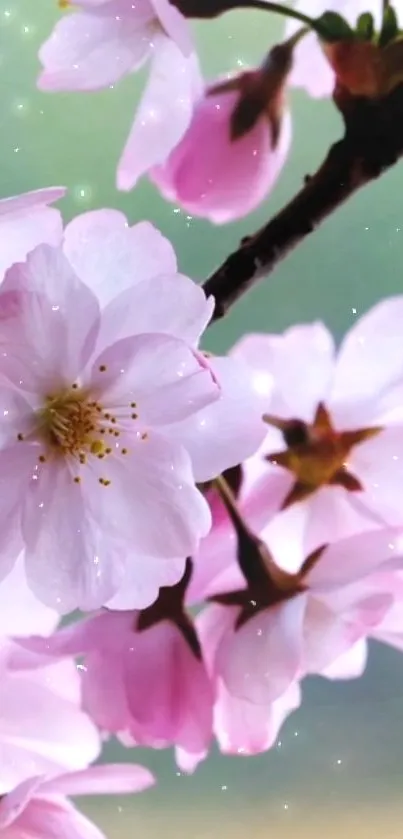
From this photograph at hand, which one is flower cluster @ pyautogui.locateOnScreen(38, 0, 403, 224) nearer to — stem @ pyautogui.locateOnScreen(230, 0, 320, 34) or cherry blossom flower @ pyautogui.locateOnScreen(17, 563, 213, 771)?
stem @ pyautogui.locateOnScreen(230, 0, 320, 34)

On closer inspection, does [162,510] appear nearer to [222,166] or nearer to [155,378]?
[155,378]

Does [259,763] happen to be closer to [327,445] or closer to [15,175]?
[327,445]

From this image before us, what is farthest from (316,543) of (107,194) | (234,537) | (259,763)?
(107,194)

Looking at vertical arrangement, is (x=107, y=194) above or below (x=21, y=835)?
above

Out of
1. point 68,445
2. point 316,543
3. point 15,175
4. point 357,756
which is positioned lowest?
point 357,756

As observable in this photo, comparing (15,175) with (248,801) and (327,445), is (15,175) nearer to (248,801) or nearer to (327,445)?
(327,445)

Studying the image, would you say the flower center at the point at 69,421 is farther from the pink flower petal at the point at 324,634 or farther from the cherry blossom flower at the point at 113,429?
the pink flower petal at the point at 324,634

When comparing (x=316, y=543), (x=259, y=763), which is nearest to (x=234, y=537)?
(x=316, y=543)
